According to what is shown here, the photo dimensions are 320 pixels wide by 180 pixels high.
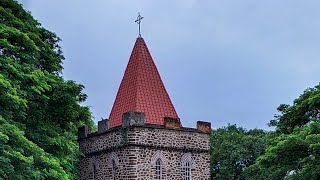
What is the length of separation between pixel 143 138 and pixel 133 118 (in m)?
1.09

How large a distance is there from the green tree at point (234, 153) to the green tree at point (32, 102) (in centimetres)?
2226

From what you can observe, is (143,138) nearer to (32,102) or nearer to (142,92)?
(142,92)

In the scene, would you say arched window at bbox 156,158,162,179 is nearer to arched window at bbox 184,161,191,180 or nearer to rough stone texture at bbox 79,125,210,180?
rough stone texture at bbox 79,125,210,180

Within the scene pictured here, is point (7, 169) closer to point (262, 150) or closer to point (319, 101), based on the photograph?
point (319, 101)

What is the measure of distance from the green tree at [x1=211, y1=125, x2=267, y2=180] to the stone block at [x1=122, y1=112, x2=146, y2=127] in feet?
56.7

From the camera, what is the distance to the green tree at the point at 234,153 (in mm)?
47250

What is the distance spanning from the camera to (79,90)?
85.4 feet

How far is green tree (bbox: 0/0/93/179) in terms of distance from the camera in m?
20.7

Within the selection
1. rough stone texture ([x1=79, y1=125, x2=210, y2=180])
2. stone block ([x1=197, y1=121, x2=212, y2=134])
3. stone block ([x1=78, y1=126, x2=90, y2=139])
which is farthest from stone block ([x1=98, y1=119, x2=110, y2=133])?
stone block ([x1=197, y1=121, x2=212, y2=134])

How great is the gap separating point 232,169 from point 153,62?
622 inches

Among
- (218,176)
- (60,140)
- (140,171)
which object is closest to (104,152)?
(140,171)

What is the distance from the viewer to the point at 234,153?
4719cm

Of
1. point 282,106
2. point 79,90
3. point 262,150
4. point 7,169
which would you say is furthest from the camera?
point 262,150

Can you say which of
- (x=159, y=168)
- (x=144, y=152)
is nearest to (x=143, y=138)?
(x=144, y=152)
